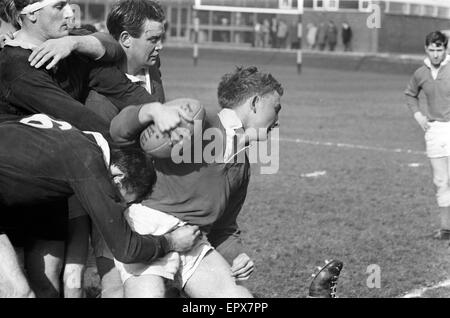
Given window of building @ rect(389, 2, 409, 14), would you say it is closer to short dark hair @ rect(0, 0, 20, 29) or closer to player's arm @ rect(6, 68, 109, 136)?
short dark hair @ rect(0, 0, 20, 29)

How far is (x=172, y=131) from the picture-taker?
370cm

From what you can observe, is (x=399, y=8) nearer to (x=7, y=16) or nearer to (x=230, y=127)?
(x=230, y=127)

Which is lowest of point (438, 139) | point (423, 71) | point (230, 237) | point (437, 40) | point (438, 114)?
point (438, 139)

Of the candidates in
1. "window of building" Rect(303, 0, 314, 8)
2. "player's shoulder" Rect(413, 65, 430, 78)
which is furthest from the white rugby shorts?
"window of building" Rect(303, 0, 314, 8)

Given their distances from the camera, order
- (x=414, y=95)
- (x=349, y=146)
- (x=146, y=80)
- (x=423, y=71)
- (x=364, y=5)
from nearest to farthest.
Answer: (x=146, y=80)
(x=423, y=71)
(x=414, y=95)
(x=349, y=146)
(x=364, y=5)

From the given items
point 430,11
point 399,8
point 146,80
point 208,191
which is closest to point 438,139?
point 146,80

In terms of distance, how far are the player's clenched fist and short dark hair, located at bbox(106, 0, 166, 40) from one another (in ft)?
3.67

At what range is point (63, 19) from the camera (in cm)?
416

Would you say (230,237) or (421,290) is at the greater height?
(230,237)

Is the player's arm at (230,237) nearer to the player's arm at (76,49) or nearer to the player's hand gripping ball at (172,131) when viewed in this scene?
the player's hand gripping ball at (172,131)

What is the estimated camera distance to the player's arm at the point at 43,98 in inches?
155

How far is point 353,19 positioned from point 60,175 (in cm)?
4023

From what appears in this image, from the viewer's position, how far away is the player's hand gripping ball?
376 cm

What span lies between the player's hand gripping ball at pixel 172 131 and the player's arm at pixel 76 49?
524 millimetres
